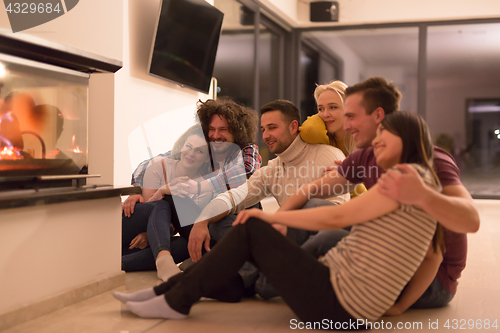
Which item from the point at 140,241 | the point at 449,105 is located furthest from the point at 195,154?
the point at 449,105

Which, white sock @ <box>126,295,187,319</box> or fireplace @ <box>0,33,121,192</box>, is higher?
fireplace @ <box>0,33,121,192</box>

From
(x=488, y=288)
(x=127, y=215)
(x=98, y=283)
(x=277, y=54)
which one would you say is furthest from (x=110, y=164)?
(x=277, y=54)

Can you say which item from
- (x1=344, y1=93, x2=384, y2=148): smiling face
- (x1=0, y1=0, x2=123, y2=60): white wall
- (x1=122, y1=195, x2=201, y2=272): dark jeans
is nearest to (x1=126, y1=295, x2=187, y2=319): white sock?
(x1=122, y1=195, x2=201, y2=272): dark jeans

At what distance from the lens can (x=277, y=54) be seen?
6672 mm

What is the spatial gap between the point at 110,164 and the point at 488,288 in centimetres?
194

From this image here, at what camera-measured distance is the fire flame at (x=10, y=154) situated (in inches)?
62.7

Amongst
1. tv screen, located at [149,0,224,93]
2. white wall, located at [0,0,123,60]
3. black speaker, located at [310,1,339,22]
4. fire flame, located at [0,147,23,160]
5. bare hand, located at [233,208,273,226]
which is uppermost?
black speaker, located at [310,1,339,22]

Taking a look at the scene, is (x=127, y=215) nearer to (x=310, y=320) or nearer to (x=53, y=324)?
(x=53, y=324)

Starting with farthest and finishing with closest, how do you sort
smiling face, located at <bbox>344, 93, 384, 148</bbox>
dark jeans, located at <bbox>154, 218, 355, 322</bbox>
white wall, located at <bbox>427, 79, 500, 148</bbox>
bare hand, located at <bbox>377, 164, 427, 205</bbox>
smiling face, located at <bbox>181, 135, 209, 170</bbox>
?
white wall, located at <bbox>427, 79, 500, 148</bbox> < smiling face, located at <bbox>181, 135, 209, 170</bbox> < smiling face, located at <bbox>344, 93, 384, 148</bbox> < dark jeans, located at <bbox>154, 218, 355, 322</bbox> < bare hand, located at <bbox>377, 164, 427, 205</bbox>

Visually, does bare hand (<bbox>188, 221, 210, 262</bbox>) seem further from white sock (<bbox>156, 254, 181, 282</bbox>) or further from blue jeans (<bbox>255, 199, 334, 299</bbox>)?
blue jeans (<bbox>255, 199, 334, 299</bbox>)

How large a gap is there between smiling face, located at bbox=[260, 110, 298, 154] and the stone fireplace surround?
75 cm

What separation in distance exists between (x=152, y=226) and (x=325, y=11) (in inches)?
196

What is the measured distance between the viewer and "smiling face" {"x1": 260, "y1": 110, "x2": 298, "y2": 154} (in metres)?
2.38

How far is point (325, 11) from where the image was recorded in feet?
20.8
